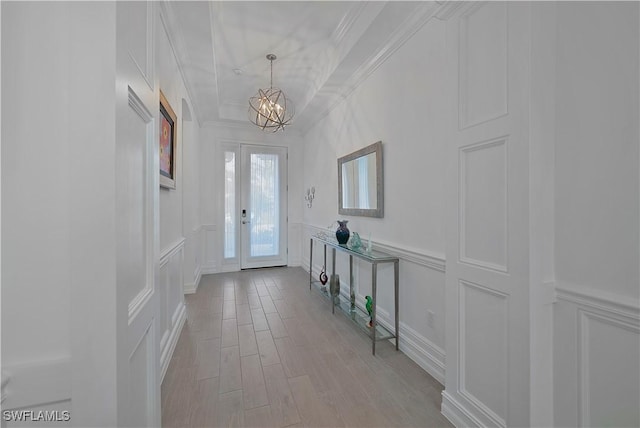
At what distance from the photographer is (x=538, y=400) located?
1263 millimetres

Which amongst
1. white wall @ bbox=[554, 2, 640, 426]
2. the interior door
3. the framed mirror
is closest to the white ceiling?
the framed mirror

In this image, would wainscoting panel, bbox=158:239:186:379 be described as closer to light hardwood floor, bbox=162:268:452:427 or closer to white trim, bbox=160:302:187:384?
white trim, bbox=160:302:187:384

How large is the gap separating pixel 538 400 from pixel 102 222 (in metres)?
1.84

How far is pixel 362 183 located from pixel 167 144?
1908 millimetres

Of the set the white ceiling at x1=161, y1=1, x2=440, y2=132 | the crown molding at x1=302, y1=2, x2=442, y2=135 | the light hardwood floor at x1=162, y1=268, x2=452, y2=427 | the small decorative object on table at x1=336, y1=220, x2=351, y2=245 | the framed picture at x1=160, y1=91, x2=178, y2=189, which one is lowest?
the light hardwood floor at x1=162, y1=268, x2=452, y2=427

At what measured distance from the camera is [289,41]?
9.56ft

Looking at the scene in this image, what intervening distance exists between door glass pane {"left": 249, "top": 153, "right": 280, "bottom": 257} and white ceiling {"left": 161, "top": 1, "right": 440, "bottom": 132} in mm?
1531

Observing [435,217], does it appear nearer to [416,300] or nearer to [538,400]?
[416,300]

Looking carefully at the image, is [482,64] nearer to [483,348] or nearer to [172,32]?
[483,348]

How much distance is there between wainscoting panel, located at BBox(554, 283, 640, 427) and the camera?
1081mm

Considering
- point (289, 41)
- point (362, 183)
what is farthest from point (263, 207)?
point (289, 41)

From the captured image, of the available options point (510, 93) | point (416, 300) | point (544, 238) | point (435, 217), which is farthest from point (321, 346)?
point (510, 93)

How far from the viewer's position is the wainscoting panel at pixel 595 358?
1081 millimetres

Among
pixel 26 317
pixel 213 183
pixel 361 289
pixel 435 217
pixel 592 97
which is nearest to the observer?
pixel 26 317
